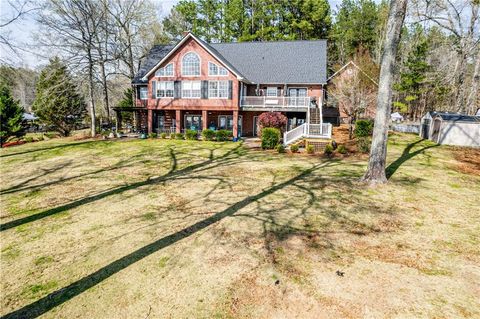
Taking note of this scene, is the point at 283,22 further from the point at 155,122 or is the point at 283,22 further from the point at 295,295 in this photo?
the point at 295,295

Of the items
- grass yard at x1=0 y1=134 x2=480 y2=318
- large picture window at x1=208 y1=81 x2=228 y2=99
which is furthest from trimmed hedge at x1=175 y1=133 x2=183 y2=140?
grass yard at x1=0 y1=134 x2=480 y2=318

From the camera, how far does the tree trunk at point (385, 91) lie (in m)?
11.2

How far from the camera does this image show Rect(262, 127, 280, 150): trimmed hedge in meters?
20.8

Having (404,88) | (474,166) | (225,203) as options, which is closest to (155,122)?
(225,203)

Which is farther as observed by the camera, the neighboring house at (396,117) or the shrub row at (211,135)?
the neighboring house at (396,117)

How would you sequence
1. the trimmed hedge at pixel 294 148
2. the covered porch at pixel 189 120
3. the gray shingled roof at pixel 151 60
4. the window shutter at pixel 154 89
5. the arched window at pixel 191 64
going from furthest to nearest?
the gray shingled roof at pixel 151 60 → the covered porch at pixel 189 120 → the window shutter at pixel 154 89 → the arched window at pixel 191 64 → the trimmed hedge at pixel 294 148

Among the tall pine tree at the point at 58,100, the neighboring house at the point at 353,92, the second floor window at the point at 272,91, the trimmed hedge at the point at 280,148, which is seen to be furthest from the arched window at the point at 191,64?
the neighboring house at the point at 353,92

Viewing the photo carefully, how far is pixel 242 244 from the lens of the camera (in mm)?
7480

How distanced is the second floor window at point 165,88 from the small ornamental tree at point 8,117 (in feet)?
53.4

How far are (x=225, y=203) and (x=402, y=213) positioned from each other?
590 cm

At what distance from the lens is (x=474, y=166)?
15.1 meters

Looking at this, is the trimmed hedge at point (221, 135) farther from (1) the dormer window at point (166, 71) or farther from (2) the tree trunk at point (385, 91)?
(2) the tree trunk at point (385, 91)

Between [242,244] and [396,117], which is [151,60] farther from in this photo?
[396,117]

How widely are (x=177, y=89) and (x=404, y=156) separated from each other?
65.2ft
